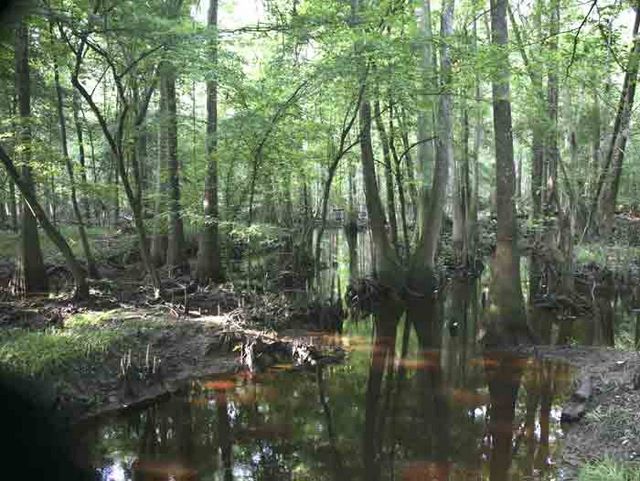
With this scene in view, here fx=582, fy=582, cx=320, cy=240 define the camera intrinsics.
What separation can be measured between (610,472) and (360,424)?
2988mm

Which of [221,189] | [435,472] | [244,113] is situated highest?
[244,113]

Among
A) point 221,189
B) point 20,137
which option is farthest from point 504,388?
point 20,137

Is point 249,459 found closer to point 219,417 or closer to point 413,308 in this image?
point 219,417

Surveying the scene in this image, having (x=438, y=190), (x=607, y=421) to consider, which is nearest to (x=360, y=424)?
(x=607, y=421)

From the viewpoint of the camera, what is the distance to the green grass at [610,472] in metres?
4.27

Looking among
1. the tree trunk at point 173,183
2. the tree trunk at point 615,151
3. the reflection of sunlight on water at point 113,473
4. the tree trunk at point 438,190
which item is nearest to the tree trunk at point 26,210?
the tree trunk at point 173,183

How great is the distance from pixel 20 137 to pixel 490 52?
823 cm

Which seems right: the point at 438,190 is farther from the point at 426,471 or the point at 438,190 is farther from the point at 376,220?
the point at 426,471

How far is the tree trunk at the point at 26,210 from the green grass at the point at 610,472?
9773mm

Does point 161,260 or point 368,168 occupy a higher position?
point 368,168

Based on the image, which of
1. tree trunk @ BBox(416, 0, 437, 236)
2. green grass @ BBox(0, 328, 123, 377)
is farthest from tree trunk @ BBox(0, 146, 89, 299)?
tree trunk @ BBox(416, 0, 437, 236)

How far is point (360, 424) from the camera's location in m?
6.80

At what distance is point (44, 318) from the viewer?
8648 mm

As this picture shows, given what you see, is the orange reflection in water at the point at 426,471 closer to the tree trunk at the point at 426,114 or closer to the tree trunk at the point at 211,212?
the tree trunk at the point at 426,114
